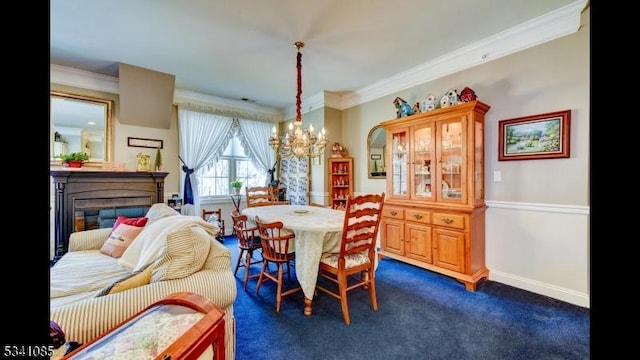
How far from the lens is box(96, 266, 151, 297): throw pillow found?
4.45 ft

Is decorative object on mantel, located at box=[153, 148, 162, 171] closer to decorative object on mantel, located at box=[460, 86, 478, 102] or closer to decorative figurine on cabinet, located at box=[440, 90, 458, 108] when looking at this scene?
decorative figurine on cabinet, located at box=[440, 90, 458, 108]

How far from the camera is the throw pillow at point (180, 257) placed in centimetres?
147

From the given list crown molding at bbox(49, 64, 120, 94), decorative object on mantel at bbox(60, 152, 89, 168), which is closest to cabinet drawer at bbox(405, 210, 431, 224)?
decorative object on mantel at bbox(60, 152, 89, 168)

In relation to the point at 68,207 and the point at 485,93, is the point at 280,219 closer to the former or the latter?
the point at 485,93

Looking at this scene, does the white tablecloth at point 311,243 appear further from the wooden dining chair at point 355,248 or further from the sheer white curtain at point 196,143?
the sheer white curtain at point 196,143

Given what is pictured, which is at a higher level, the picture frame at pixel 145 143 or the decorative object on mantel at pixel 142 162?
the picture frame at pixel 145 143

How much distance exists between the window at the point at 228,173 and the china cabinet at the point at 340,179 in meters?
1.60

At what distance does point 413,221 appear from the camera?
3201mm

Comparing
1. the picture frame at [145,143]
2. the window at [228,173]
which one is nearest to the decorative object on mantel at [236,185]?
Result: the window at [228,173]

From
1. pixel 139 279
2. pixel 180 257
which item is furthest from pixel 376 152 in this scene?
pixel 139 279

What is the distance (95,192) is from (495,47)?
5.24 meters

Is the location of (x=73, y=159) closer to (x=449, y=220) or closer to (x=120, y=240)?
(x=120, y=240)
